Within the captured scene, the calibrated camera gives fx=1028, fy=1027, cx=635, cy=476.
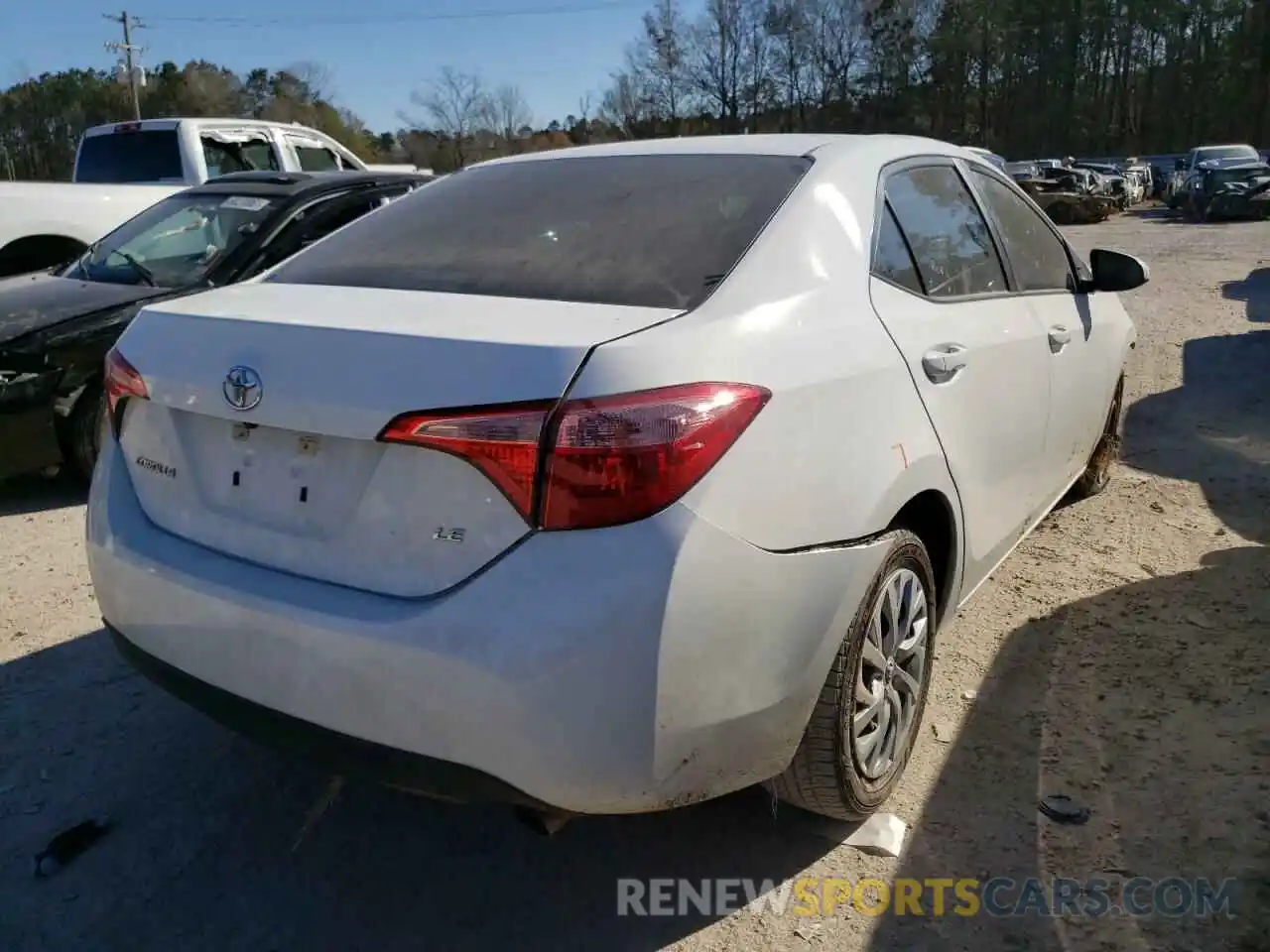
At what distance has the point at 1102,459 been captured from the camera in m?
4.91

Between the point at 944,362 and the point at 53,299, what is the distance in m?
4.56

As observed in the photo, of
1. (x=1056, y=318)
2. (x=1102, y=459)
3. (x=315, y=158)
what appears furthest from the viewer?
(x=315, y=158)

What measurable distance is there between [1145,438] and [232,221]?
547 cm

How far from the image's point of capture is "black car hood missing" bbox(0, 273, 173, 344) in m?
4.88

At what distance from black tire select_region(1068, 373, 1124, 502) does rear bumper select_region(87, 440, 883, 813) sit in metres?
3.12

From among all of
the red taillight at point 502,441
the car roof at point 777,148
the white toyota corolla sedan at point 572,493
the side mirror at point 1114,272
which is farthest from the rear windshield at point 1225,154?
the red taillight at point 502,441

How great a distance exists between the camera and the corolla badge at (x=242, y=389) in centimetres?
202

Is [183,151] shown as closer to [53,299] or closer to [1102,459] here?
[53,299]

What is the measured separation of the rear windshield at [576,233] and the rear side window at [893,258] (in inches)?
10.5

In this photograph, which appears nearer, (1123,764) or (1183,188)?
(1123,764)

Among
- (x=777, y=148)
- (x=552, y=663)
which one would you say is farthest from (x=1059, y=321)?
(x=552, y=663)

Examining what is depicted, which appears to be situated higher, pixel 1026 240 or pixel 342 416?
pixel 1026 240

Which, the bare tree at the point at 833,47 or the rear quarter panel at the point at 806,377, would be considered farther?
the bare tree at the point at 833,47

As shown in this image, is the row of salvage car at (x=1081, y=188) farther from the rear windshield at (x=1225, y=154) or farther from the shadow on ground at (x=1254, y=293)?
the shadow on ground at (x=1254, y=293)
